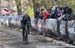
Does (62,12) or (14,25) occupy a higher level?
(62,12)

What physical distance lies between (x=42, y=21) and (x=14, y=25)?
12826mm

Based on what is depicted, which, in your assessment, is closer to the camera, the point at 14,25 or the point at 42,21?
the point at 42,21

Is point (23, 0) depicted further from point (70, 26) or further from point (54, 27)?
point (70, 26)

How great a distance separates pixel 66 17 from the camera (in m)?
19.0

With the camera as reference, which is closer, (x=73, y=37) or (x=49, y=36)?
(x=73, y=37)

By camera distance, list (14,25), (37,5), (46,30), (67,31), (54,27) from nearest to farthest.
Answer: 1. (67,31)
2. (54,27)
3. (46,30)
4. (37,5)
5. (14,25)

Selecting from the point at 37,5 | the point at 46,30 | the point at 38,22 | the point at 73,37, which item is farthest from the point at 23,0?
the point at 73,37

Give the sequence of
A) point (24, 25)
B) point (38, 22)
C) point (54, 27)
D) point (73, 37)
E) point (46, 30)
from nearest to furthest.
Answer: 1. point (73, 37)
2. point (24, 25)
3. point (54, 27)
4. point (46, 30)
5. point (38, 22)

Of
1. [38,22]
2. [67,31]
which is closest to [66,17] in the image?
[67,31]

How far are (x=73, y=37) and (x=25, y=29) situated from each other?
157 inches

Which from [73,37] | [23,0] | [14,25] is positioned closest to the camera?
[73,37]

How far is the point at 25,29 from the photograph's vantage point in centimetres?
1994

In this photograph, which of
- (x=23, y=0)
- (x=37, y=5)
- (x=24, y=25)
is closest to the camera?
(x=24, y=25)

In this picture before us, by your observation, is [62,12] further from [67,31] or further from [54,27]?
[67,31]
